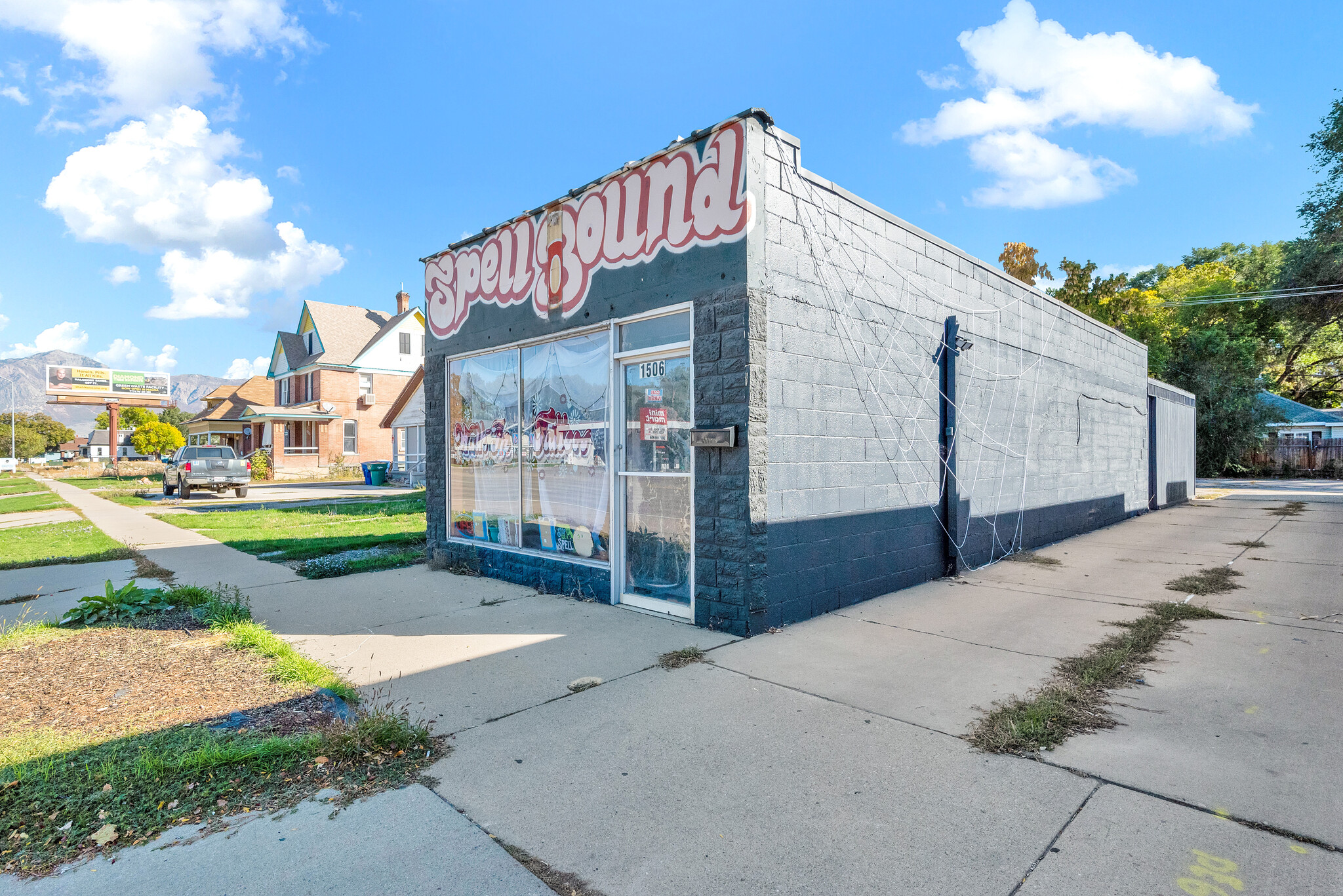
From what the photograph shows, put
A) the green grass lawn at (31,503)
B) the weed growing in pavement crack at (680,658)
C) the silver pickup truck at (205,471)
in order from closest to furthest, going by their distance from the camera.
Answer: the weed growing in pavement crack at (680,658)
the green grass lawn at (31,503)
the silver pickup truck at (205,471)

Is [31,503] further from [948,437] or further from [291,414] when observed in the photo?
[948,437]

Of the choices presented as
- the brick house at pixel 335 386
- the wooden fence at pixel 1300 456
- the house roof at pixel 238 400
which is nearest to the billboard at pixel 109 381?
the house roof at pixel 238 400

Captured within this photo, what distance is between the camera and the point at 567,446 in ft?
23.8

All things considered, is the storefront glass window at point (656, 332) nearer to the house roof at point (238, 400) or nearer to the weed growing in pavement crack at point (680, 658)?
the weed growing in pavement crack at point (680, 658)

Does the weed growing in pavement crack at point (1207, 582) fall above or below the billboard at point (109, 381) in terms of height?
below

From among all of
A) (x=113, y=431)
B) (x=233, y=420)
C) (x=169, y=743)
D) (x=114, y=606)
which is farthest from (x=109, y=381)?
(x=169, y=743)

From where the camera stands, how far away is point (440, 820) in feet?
9.57

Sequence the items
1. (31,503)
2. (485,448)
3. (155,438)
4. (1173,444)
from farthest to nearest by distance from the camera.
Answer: (155,438) → (31,503) → (1173,444) → (485,448)

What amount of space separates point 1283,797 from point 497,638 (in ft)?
15.9

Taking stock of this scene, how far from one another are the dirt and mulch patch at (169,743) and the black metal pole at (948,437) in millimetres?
6190

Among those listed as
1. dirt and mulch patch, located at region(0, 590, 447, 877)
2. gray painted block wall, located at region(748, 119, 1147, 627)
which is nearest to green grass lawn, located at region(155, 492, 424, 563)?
dirt and mulch patch, located at region(0, 590, 447, 877)

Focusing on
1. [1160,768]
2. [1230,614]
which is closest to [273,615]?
[1160,768]

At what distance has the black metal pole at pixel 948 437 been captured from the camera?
7.92 metres

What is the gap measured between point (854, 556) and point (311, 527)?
1132 cm
